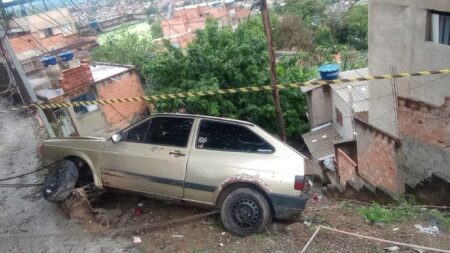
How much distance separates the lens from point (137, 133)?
17.9ft

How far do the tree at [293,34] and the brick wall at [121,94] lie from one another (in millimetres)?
16781

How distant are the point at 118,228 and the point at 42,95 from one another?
34.8 ft

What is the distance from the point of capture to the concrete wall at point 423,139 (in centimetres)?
750

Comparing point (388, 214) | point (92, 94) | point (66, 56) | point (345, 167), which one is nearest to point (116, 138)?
point (388, 214)

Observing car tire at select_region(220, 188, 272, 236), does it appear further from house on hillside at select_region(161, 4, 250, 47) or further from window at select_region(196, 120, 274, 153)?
house on hillside at select_region(161, 4, 250, 47)

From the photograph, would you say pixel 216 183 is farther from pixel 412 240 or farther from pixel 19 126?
pixel 19 126

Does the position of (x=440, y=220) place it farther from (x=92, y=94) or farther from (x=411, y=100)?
(x=92, y=94)

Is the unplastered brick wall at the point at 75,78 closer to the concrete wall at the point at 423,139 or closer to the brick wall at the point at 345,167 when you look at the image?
the brick wall at the point at 345,167

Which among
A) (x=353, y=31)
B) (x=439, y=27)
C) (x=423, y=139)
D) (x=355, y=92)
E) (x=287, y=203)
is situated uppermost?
Result: (x=439, y=27)

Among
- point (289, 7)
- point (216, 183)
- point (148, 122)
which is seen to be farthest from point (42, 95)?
point (289, 7)

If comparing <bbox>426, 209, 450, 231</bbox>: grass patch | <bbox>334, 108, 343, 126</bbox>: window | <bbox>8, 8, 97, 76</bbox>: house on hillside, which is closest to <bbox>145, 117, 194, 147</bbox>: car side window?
<bbox>426, 209, 450, 231</bbox>: grass patch

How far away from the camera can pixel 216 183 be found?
4820mm

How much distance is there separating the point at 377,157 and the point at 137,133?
22.9 feet

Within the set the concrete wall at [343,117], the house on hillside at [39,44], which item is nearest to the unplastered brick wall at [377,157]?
the concrete wall at [343,117]
